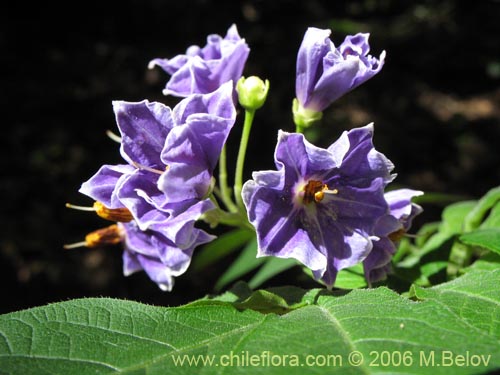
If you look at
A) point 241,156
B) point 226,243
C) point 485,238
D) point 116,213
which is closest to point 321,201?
point 241,156

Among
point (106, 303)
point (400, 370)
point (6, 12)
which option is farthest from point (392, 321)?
point (6, 12)

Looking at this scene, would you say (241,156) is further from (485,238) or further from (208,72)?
(485,238)

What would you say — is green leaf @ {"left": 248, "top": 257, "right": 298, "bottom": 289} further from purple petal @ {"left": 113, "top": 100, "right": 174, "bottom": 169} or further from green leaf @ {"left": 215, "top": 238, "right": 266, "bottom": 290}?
purple petal @ {"left": 113, "top": 100, "right": 174, "bottom": 169}

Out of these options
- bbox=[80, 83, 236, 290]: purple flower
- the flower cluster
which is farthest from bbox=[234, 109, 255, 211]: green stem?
bbox=[80, 83, 236, 290]: purple flower

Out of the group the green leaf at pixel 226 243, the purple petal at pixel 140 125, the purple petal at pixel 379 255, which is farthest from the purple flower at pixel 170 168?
the green leaf at pixel 226 243

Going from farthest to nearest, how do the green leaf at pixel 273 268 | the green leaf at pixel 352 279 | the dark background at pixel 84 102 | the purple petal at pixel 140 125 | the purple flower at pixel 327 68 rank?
the dark background at pixel 84 102
the green leaf at pixel 273 268
the green leaf at pixel 352 279
the purple flower at pixel 327 68
the purple petal at pixel 140 125

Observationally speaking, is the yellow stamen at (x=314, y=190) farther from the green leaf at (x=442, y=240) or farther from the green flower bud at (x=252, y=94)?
the green leaf at (x=442, y=240)

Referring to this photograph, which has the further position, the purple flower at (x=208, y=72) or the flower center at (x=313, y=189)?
the purple flower at (x=208, y=72)
